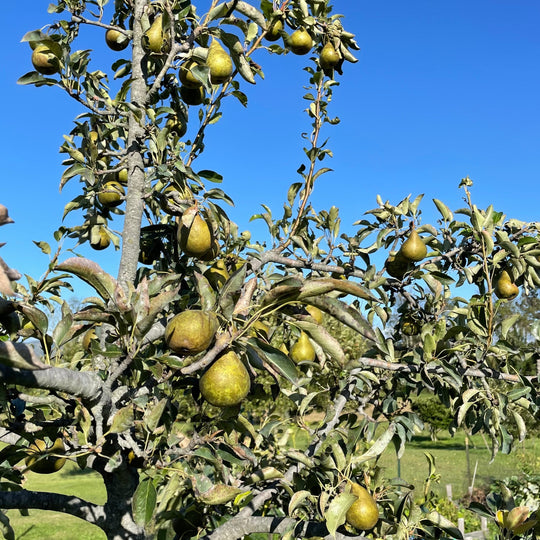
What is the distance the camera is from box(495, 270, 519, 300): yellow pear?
9.43 feet

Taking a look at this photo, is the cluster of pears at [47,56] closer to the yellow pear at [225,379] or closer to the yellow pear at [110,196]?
the yellow pear at [110,196]

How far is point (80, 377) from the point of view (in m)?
1.42

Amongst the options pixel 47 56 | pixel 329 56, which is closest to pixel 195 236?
pixel 47 56

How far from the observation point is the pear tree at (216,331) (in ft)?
4.98

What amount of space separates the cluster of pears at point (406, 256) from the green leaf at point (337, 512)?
159 cm

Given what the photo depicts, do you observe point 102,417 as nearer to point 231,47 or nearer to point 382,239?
point 231,47

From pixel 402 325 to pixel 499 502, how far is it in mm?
1150

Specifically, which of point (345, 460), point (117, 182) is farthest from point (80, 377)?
point (117, 182)

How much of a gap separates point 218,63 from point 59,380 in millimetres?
1596

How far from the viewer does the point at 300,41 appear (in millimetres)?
2738

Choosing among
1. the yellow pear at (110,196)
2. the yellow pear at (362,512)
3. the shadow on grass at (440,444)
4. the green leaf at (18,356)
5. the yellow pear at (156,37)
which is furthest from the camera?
the shadow on grass at (440,444)

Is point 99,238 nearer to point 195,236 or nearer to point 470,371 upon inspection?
point 195,236

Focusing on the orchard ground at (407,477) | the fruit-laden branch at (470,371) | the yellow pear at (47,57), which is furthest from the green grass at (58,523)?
the fruit-laden branch at (470,371)

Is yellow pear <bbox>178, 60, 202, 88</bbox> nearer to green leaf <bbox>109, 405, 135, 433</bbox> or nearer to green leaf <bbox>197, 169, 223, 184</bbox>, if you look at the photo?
green leaf <bbox>197, 169, 223, 184</bbox>
